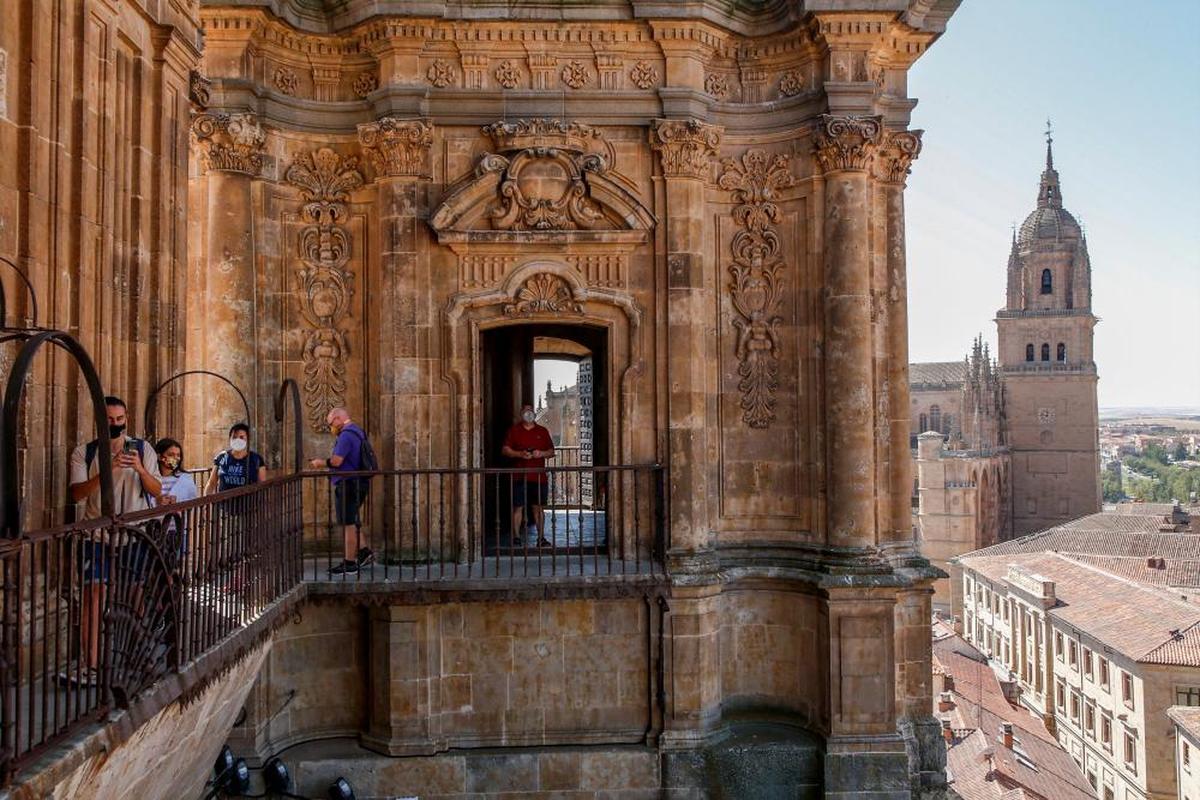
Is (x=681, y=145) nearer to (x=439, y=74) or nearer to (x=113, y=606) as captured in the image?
(x=439, y=74)

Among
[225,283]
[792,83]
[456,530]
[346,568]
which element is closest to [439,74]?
[225,283]

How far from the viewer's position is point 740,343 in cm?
1005

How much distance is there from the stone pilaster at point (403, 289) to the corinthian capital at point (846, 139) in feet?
12.6

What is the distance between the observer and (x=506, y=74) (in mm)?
9766

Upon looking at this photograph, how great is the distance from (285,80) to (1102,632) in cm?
3925

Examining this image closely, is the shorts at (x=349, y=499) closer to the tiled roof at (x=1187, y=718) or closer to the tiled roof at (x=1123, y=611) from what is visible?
the tiled roof at (x=1187, y=718)

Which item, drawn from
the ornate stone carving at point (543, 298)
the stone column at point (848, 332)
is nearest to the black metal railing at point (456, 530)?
the ornate stone carving at point (543, 298)

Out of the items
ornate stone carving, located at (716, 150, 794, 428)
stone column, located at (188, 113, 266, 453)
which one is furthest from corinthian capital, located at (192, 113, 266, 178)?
ornate stone carving, located at (716, 150, 794, 428)

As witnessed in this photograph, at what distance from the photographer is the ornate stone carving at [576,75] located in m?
9.80

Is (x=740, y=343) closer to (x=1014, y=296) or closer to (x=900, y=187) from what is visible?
(x=900, y=187)

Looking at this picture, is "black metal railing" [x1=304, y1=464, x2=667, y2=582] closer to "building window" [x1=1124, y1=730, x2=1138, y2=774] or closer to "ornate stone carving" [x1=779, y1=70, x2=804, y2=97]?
"ornate stone carving" [x1=779, y1=70, x2=804, y2=97]

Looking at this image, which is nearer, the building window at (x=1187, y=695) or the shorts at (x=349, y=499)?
the shorts at (x=349, y=499)

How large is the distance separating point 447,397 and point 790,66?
486cm

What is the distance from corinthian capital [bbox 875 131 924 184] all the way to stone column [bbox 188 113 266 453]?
6.24 m
